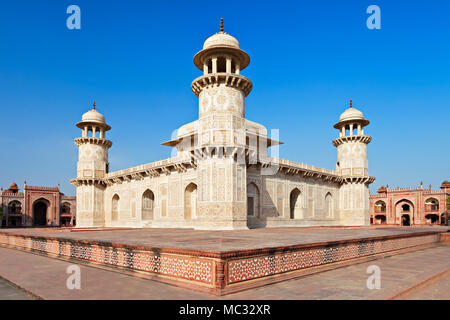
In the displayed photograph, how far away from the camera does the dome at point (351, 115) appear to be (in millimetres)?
28938

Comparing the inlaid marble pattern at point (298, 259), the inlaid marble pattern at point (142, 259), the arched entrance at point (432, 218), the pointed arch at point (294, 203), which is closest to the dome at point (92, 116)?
the pointed arch at point (294, 203)

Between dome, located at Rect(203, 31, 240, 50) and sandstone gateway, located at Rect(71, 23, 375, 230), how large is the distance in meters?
0.06

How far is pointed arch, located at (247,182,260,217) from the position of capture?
21.2 metres

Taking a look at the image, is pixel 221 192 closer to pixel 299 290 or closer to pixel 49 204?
pixel 299 290

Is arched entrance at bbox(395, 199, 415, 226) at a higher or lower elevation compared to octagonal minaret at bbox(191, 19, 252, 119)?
lower

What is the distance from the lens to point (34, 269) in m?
7.04

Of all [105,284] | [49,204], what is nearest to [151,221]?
[105,284]

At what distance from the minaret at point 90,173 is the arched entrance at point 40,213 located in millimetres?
20489

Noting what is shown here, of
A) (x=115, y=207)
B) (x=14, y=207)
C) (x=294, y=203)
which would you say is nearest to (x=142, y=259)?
(x=294, y=203)

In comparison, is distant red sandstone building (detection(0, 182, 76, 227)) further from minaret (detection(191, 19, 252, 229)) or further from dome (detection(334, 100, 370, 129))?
dome (detection(334, 100, 370, 129))

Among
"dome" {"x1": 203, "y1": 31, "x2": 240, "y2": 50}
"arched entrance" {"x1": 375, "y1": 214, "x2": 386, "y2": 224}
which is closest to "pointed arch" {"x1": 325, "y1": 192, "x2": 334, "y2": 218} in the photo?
"dome" {"x1": 203, "y1": 31, "x2": 240, "y2": 50}

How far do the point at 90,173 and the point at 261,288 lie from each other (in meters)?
27.3

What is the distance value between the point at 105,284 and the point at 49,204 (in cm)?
4510
